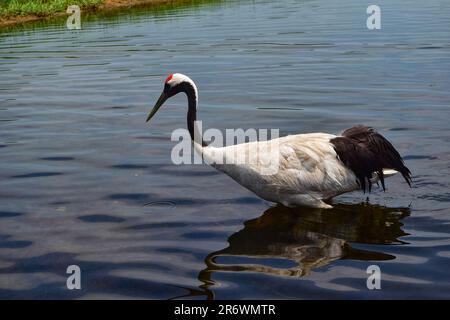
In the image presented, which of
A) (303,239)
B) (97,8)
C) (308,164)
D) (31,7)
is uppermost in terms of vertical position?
(31,7)

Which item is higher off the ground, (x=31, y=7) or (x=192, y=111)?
(x=31, y=7)

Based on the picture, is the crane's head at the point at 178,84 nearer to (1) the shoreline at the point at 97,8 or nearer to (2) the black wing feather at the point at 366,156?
(2) the black wing feather at the point at 366,156

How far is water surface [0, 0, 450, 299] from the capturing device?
742cm

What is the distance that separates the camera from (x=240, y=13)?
109 ft

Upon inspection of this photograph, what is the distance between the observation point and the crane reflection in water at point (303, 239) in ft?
24.8

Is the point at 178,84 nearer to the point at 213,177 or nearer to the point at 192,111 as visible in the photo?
the point at 192,111

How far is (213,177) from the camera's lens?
10.7 m

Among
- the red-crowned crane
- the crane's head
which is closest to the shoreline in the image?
the crane's head

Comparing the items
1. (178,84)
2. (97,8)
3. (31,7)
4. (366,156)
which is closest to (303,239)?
(366,156)

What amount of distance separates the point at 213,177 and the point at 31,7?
27.1m

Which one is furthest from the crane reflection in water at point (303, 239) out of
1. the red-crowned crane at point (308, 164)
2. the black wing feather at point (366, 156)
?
the black wing feather at point (366, 156)

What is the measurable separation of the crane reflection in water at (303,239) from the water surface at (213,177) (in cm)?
2

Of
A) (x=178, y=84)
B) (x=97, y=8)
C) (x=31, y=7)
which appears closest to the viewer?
(x=178, y=84)
